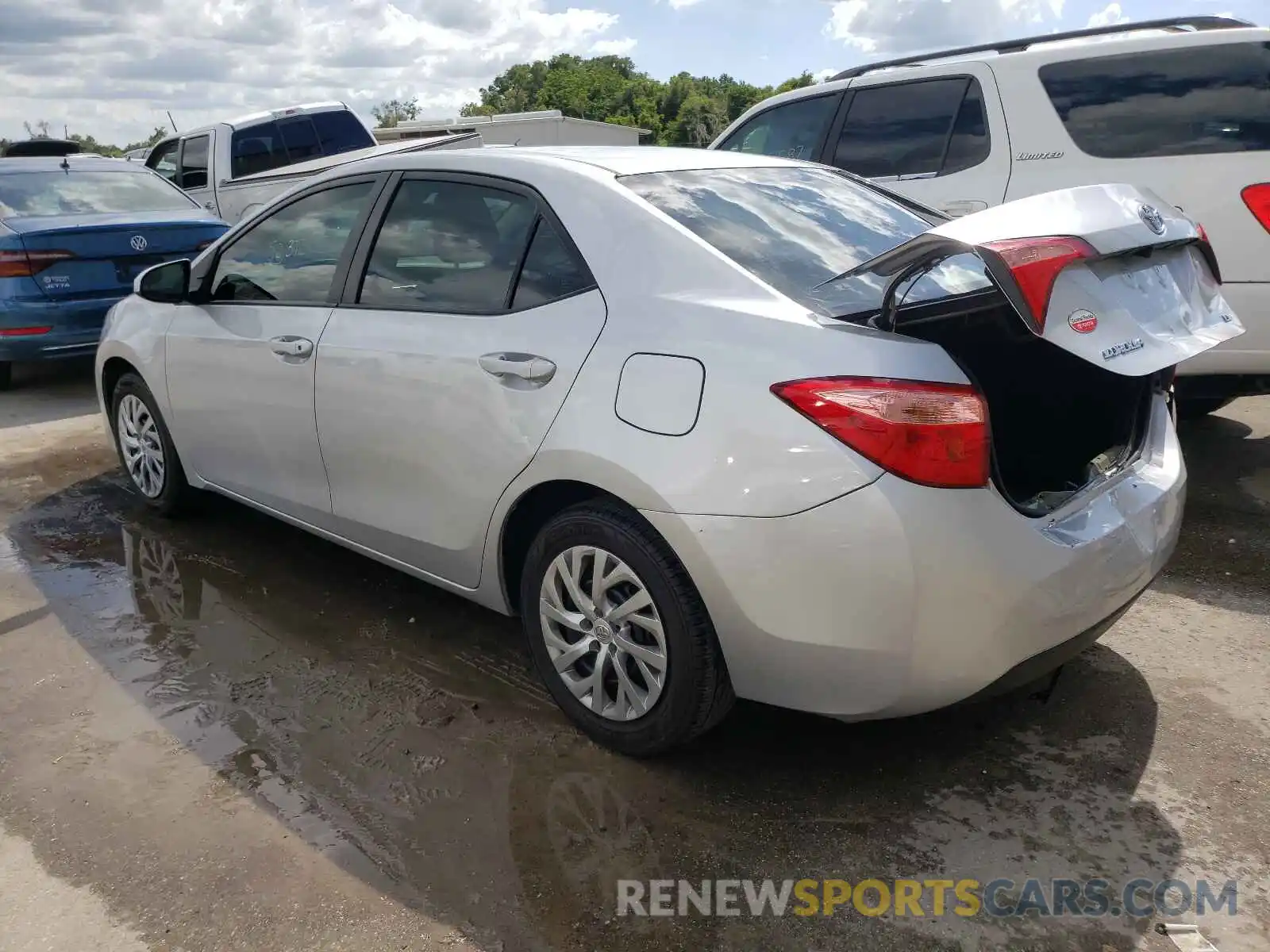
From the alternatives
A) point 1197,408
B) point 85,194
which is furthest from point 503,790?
point 85,194

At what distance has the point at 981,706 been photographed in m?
3.08

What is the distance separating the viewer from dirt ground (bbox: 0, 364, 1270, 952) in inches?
90.4

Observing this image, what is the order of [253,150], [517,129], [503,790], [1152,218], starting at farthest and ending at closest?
[517,129] < [253,150] < [503,790] < [1152,218]

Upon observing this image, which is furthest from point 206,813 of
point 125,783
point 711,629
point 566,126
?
point 566,126

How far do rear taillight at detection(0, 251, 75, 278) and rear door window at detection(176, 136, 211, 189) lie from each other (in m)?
4.00

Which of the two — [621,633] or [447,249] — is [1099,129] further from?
[621,633]

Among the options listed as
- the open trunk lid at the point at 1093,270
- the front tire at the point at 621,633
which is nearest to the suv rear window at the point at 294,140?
the front tire at the point at 621,633

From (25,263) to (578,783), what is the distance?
6274 millimetres

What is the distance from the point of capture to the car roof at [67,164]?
25.9 ft

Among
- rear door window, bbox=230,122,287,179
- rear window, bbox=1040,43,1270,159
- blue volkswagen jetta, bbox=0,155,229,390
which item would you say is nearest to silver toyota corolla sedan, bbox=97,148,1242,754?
rear window, bbox=1040,43,1270,159

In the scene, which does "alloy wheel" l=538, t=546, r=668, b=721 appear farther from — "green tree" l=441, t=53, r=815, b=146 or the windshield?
"green tree" l=441, t=53, r=815, b=146

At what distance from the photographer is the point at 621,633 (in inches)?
107

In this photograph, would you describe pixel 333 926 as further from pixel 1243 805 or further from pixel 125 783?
pixel 1243 805

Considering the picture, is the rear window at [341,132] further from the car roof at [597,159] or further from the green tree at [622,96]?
the green tree at [622,96]
